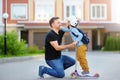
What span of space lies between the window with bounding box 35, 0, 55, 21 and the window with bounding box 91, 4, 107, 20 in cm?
491

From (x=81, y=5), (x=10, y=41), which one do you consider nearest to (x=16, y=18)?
(x=81, y=5)

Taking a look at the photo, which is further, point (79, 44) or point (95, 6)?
point (95, 6)

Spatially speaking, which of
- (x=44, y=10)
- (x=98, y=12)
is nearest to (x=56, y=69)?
(x=44, y=10)

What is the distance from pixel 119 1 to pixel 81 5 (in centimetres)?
478

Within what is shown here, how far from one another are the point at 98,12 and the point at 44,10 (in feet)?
21.7

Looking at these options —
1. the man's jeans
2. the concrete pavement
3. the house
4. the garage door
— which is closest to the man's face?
the man's jeans

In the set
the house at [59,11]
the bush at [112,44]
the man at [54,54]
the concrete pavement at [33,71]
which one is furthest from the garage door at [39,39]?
the man at [54,54]

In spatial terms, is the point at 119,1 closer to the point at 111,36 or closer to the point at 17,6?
Answer: the point at 111,36

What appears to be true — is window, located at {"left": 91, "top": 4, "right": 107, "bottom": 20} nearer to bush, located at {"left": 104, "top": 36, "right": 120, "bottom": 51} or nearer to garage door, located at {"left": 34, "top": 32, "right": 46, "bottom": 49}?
bush, located at {"left": 104, "top": 36, "right": 120, "bottom": 51}

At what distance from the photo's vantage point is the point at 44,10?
53.0 meters

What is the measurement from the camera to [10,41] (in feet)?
89.8

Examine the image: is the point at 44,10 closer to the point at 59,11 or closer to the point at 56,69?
the point at 59,11

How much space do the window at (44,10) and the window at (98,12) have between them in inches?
193

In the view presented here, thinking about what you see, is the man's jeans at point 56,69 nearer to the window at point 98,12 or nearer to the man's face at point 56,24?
the man's face at point 56,24
